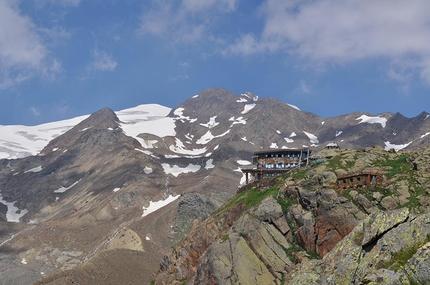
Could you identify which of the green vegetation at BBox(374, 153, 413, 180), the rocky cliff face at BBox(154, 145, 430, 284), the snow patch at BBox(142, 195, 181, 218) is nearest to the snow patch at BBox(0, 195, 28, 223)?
the snow patch at BBox(142, 195, 181, 218)

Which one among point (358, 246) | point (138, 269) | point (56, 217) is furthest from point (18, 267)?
point (358, 246)

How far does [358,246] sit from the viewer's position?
20.9 metres

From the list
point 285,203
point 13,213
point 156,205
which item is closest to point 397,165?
point 285,203

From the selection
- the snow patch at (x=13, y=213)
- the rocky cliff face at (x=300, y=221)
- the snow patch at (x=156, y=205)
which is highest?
the snow patch at (x=13, y=213)

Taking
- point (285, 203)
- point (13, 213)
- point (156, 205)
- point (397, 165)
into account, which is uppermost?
point (13, 213)

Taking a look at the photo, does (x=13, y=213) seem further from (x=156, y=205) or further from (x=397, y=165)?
(x=397, y=165)

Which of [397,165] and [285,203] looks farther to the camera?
[397,165]

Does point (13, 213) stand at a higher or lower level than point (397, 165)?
higher

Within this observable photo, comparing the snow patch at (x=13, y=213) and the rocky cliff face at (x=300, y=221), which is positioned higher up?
the snow patch at (x=13, y=213)

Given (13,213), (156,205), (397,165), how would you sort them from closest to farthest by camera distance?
(397,165) < (156,205) < (13,213)

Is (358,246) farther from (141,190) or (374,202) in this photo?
(141,190)

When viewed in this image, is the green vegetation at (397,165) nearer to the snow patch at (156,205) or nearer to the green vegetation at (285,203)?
the green vegetation at (285,203)

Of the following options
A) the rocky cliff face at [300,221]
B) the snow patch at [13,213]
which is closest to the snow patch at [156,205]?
the snow patch at [13,213]

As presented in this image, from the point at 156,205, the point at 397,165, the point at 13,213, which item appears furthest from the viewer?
the point at 13,213
